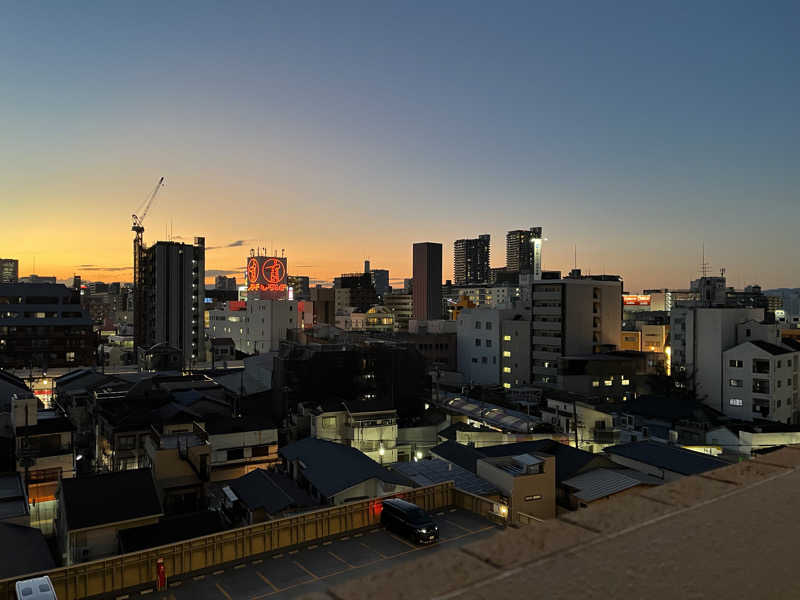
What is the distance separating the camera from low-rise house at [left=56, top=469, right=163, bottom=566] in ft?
43.4

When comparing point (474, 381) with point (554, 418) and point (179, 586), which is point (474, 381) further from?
point (179, 586)

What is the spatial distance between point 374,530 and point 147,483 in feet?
29.5

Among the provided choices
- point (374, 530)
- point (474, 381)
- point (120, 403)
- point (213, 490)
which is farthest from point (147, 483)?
point (474, 381)

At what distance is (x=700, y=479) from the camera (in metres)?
2.91

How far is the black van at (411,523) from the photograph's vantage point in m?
8.06

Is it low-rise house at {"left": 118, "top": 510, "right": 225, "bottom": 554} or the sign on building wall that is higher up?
the sign on building wall

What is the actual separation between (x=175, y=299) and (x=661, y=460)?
53525 mm

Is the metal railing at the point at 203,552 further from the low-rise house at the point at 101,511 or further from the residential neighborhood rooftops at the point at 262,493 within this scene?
the residential neighborhood rooftops at the point at 262,493

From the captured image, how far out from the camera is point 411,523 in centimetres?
819

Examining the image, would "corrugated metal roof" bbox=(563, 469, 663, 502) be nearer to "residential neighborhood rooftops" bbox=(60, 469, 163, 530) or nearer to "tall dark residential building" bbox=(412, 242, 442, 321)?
"residential neighborhood rooftops" bbox=(60, 469, 163, 530)

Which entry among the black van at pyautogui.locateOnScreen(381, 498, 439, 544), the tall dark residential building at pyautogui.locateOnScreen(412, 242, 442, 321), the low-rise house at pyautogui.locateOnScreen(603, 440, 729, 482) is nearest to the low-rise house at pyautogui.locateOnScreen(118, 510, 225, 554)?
the black van at pyautogui.locateOnScreen(381, 498, 439, 544)

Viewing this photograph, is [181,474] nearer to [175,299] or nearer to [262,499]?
[262,499]

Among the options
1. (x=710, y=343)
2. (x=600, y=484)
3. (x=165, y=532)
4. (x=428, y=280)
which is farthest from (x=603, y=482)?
(x=428, y=280)

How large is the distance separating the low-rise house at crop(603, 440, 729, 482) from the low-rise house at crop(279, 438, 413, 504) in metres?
7.99
